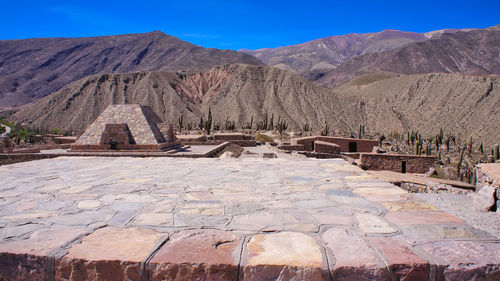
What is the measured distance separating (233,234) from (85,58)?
12490cm

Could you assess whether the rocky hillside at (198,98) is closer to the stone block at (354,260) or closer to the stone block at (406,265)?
the stone block at (354,260)

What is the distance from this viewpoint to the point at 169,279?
61.6 inches

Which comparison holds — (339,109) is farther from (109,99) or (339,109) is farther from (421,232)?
(421,232)

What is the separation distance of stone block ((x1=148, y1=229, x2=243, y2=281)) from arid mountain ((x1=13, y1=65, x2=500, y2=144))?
4612 centimetres

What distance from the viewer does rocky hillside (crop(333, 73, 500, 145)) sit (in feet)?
129

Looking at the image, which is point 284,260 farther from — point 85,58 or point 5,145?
point 85,58

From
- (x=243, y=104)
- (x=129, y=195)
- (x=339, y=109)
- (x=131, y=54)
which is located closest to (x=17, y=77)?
(x=131, y=54)

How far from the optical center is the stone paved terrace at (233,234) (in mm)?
1556

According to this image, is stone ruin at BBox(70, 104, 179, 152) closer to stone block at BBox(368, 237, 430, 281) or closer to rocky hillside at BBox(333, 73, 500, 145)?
stone block at BBox(368, 237, 430, 281)

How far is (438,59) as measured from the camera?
10862 centimetres

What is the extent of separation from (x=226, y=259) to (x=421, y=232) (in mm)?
1221

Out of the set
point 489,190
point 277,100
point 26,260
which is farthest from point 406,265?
point 277,100

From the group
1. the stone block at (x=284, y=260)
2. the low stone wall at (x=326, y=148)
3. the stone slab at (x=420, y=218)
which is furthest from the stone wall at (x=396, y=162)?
the stone block at (x=284, y=260)

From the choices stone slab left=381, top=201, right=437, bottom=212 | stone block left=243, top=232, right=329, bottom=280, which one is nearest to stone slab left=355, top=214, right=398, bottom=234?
stone slab left=381, top=201, right=437, bottom=212
